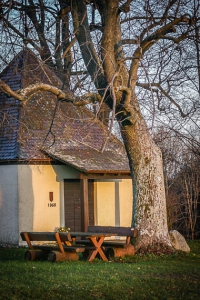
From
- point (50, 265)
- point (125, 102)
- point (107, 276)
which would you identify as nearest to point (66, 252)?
point (50, 265)

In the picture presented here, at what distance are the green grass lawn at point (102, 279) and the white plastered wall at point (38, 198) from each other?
17.2ft

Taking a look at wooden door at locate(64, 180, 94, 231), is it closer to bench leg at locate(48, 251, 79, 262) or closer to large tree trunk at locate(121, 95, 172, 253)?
large tree trunk at locate(121, 95, 172, 253)

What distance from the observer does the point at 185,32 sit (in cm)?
1436

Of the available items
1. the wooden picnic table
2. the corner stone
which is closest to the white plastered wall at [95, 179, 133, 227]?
the corner stone

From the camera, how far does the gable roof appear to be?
19.5 meters

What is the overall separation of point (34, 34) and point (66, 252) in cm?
529

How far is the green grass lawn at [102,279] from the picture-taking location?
9.59 meters

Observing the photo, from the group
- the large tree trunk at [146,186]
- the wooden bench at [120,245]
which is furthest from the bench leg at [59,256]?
the large tree trunk at [146,186]

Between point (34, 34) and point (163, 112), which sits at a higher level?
point (34, 34)

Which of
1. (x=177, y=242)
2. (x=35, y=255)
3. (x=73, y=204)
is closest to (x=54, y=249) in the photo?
(x=35, y=255)

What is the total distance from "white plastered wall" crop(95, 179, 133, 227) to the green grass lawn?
7187 millimetres

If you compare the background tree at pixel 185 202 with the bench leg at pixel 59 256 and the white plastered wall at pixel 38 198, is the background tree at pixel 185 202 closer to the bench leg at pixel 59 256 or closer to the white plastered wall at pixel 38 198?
the white plastered wall at pixel 38 198

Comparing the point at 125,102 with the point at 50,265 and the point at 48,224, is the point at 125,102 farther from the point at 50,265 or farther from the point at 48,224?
the point at 48,224

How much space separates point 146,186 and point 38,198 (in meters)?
5.59
